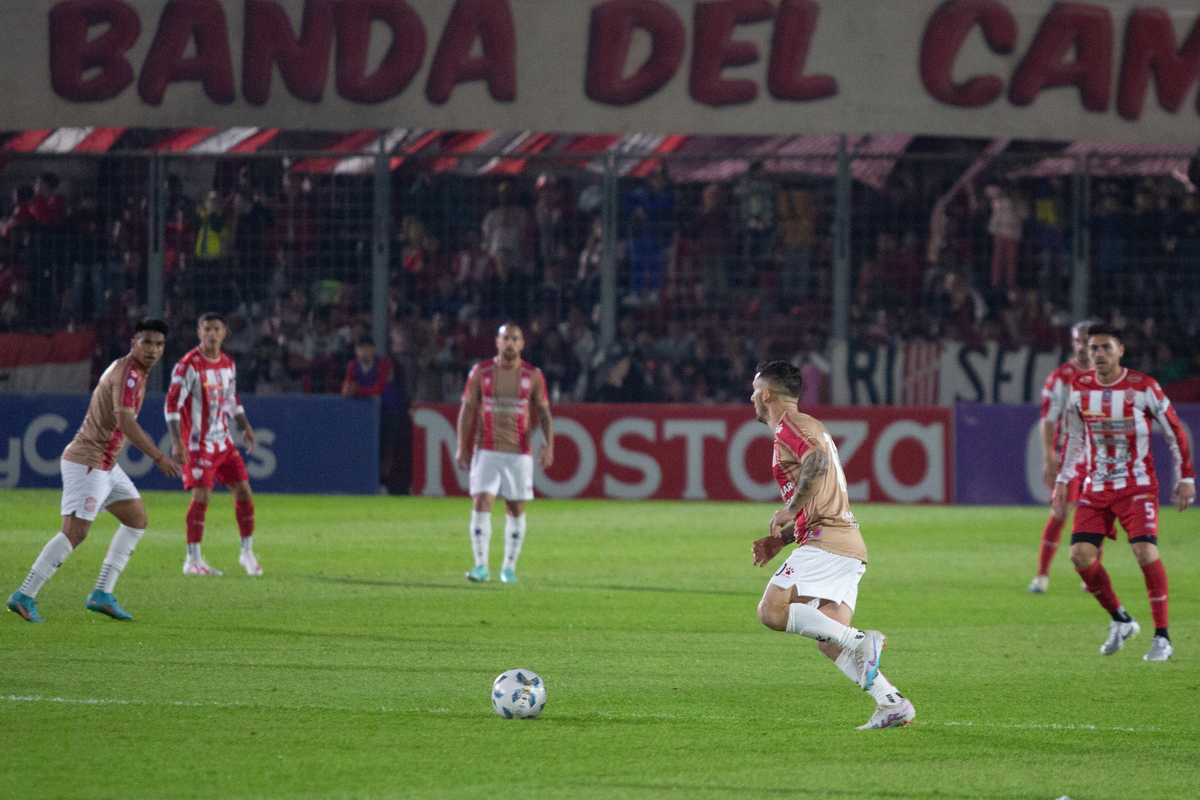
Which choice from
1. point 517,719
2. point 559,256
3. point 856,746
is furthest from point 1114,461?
point 559,256

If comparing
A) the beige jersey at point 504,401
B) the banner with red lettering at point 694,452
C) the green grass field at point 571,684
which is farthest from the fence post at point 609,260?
the beige jersey at point 504,401

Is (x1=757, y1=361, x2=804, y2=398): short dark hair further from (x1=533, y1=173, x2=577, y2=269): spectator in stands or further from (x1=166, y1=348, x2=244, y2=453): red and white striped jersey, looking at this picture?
(x1=533, y1=173, x2=577, y2=269): spectator in stands

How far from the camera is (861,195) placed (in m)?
21.2

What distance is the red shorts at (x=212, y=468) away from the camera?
1289 centimetres

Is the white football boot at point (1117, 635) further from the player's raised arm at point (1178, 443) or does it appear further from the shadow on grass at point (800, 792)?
the shadow on grass at point (800, 792)

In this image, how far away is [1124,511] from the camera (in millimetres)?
9773

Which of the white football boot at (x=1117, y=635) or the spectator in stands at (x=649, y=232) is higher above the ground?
the spectator in stands at (x=649, y=232)

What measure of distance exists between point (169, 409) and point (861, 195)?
37.1ft

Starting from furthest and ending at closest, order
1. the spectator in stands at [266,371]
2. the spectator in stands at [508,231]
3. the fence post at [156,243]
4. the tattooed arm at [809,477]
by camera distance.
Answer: the spectator in stands at [508,231], the spectator in stands at [266,371], the fence post at [156,243], the tattooed arm at [809,477]

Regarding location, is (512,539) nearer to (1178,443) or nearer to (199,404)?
(199,404)

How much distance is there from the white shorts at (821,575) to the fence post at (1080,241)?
14.0 m

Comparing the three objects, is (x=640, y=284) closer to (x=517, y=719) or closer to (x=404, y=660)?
(x=404, y=660)

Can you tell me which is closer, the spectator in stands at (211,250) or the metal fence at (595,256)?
the metal fence at (595,256)

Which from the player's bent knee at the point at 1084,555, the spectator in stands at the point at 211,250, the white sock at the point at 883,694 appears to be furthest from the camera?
the spectator in stands at the point at 211,250
